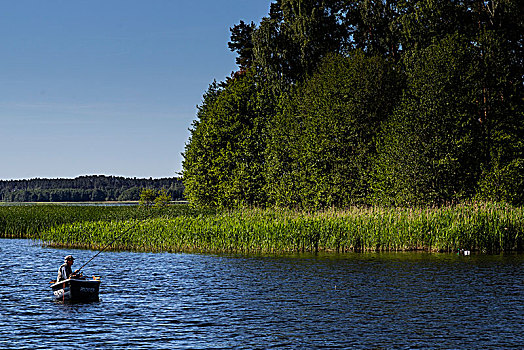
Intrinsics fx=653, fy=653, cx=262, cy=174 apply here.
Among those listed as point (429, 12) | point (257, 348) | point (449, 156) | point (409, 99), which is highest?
point (429, 12)

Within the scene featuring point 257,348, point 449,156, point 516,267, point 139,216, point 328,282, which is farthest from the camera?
point 139,216

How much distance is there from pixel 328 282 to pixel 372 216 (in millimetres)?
13027

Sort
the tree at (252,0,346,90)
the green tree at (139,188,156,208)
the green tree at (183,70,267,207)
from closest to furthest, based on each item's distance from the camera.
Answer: the tree at (252,0,346,90) < the green tree at (183,70,267,207) < the green tree at (139,188,156,208)

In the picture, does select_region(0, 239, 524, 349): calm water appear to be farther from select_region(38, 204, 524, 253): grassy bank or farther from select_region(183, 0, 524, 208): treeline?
select_region(183, 0, 524, 208): treeline

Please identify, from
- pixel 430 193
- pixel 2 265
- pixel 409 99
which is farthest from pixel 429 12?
pixel 2 265

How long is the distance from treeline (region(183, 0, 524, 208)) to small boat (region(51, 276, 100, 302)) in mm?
29221

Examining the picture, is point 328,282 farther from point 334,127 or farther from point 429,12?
point 429,12

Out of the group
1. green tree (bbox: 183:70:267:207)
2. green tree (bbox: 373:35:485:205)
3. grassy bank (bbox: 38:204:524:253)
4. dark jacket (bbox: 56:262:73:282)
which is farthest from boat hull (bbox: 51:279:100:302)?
green tree (bbox: 183:70:267:207)

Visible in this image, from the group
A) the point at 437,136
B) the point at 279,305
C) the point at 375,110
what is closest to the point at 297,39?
the point at 375,110

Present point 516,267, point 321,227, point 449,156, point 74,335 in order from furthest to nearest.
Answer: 1. point 449,156
2. point 321,227
3. point 516,267
4. point 74,335

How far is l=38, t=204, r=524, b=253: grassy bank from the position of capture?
3641 cm

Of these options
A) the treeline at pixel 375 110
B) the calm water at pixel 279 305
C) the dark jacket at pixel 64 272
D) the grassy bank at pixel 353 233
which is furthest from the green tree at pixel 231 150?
the dark jacket at pixel 64 272

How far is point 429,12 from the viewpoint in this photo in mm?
51875

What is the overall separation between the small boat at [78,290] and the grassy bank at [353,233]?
52.4ft
